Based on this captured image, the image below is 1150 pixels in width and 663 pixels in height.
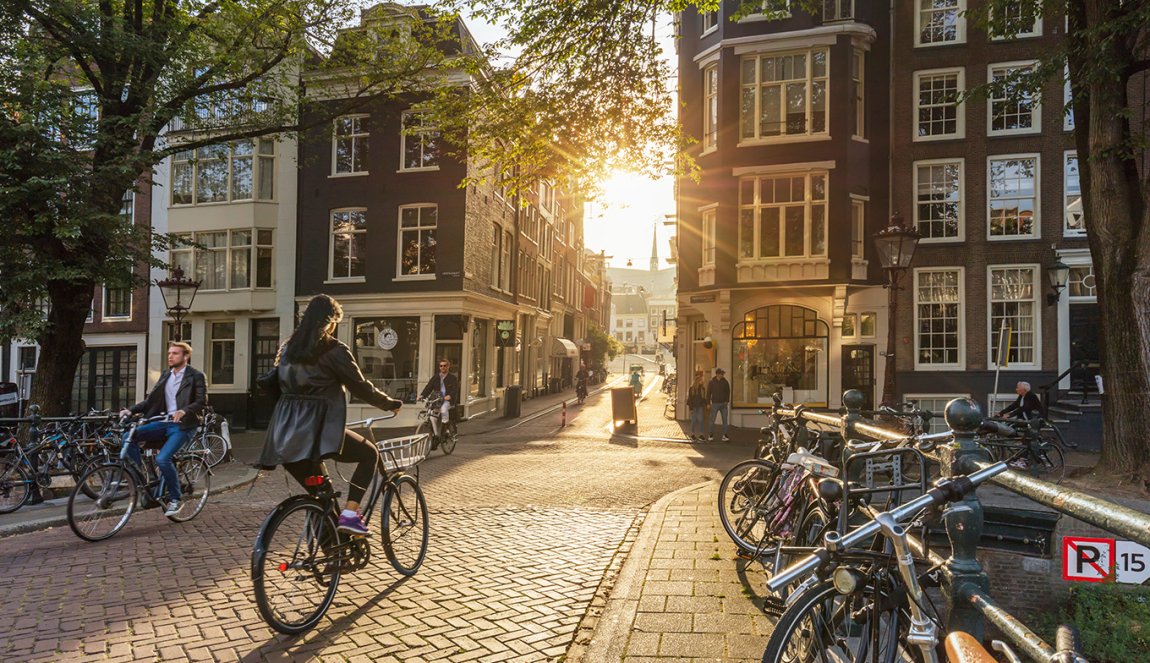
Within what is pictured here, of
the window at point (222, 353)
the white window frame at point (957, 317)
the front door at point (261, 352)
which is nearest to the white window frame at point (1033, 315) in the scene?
the white window frame at point (957, 317)

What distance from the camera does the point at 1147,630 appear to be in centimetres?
363

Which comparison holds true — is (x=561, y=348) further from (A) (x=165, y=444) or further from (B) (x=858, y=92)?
(A) (x=165, y=444)

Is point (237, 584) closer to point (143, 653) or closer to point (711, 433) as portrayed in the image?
point (143, 653)

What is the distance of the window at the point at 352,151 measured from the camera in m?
23.4

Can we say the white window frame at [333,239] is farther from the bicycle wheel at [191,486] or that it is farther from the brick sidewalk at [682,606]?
the brick sidewalk at [682,606]

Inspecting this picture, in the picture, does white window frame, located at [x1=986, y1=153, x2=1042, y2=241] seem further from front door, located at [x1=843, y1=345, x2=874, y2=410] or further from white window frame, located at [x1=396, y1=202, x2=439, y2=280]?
white window frame, located at [x1=396, y1=202, x2=439, y2=280]

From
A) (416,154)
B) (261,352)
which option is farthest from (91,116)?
(261,352)

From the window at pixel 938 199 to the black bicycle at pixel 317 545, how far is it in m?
19.7

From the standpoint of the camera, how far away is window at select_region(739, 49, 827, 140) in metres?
19.3

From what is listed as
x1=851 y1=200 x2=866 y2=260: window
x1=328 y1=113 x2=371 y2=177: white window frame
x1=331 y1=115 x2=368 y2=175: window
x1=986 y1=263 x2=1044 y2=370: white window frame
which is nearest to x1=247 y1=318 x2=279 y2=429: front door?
x1=328 y1=113 x2=371 y2=177: white window frame

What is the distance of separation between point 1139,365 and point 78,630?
9016mm

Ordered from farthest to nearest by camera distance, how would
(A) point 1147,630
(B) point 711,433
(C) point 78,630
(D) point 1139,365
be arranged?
(B) point 711,433
(D) point 1139,365
(C) point 78,630
(A) point 1147,630

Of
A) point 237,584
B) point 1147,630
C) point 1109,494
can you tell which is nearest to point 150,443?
point 237,584

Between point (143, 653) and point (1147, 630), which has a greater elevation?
point (1147, 630)
